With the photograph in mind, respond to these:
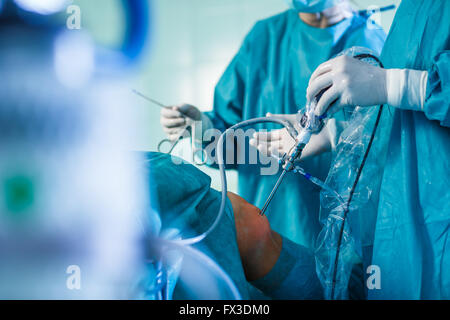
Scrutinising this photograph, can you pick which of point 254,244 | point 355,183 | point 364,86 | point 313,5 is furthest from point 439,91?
point 313,5

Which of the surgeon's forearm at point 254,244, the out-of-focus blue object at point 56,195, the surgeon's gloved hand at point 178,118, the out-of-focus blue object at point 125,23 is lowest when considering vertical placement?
the surgeon's forearm at point 254,244

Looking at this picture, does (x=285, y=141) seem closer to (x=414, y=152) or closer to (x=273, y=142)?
(x=273, y=142)

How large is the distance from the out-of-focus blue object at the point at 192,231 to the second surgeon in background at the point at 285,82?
0.54 metres

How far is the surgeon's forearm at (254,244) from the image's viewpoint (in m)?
0.84

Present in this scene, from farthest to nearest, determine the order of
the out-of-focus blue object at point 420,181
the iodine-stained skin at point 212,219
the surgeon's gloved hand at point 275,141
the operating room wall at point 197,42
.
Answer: the operating room wall at point 197,42 < the surgeon's gloved hand at point 275,141 < the out-of-focus blue object at point 420,181 < the iodine-stained skin at point 212,219

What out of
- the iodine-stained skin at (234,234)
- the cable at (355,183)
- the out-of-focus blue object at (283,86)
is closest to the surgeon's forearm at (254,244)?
the iodine-stained skin at (234,234)

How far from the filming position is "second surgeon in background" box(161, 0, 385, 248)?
1308mm

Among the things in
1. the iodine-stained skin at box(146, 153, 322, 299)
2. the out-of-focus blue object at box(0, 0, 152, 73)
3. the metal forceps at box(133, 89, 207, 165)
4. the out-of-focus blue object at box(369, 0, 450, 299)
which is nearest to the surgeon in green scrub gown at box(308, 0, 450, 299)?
the out-of-focus blue object at box(369, 0, 450, 299)

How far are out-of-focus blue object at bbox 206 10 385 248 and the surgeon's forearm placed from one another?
0.42m

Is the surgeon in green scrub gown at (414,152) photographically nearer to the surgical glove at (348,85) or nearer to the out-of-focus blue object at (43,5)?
the surgical glove at (348,85)

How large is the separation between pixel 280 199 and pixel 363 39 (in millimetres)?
644

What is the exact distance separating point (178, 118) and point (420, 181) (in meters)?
0.84

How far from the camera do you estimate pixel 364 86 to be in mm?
873

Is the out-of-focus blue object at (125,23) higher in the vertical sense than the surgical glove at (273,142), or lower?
higher
